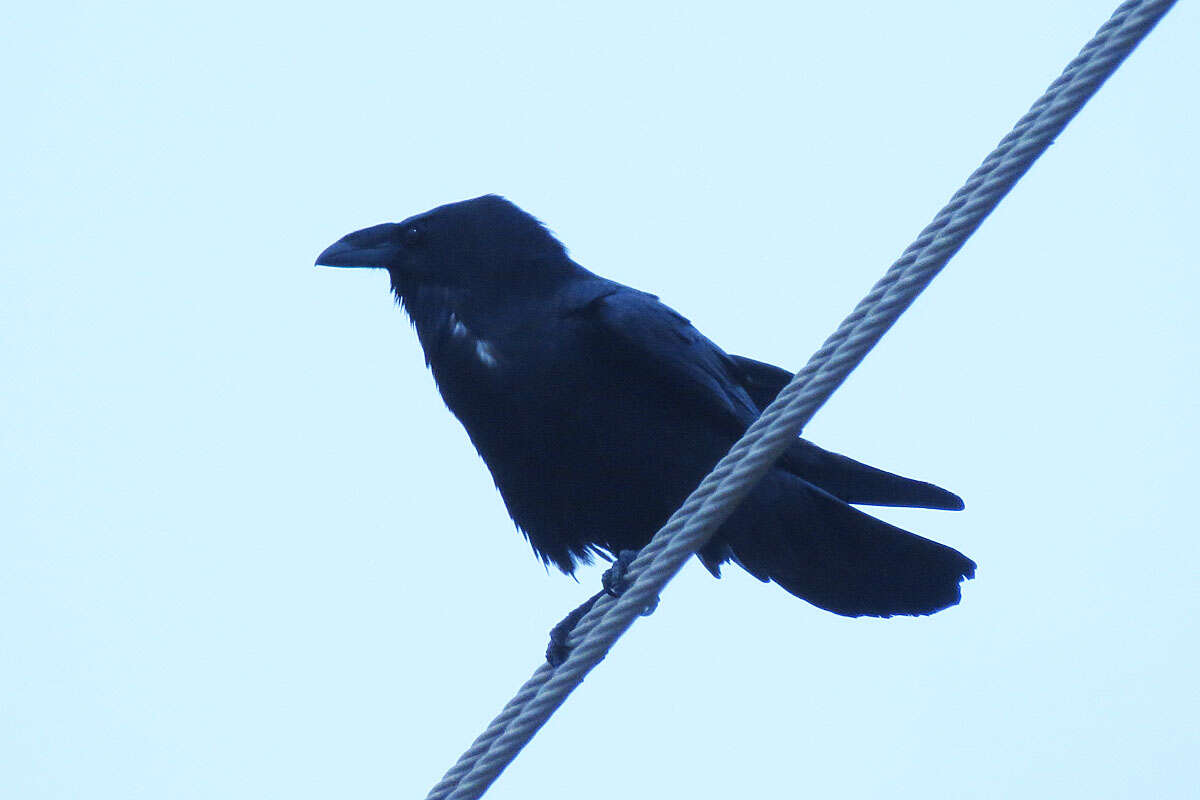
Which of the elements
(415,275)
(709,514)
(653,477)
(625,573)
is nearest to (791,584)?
(653,477)

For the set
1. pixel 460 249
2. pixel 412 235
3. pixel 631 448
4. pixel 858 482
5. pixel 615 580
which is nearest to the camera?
pixel 615 580

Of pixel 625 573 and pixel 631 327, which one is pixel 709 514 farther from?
pixel 631 327

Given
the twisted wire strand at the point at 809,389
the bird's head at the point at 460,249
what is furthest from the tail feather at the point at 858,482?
the twisted wire strand at the point at 809,389

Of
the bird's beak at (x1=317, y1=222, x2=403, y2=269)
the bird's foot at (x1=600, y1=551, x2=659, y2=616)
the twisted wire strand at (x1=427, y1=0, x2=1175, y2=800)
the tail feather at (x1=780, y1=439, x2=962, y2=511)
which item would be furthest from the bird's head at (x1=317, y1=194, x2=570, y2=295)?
the twisted wire strand at (x1=427, y1=0, x2=1175, y2=800)

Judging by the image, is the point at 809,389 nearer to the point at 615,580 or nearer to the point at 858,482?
the point at 615,580

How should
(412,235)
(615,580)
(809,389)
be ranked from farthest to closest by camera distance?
1. (412,235)
2. (615,580)
3. (809,389)

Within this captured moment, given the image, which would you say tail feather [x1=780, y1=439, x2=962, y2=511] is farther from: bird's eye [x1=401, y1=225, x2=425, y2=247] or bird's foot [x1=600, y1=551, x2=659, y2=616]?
bird's eye [x1=401, y1=225, x2=425, y2=247]

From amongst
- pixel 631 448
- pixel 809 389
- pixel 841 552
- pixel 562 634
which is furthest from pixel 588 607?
pixel 809 389
